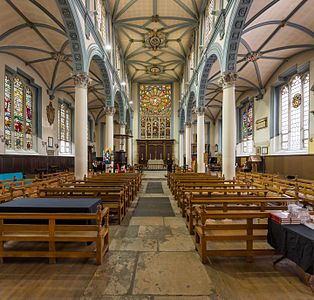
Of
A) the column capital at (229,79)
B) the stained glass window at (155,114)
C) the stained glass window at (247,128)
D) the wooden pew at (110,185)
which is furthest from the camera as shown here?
the stained glass window at (155,114)

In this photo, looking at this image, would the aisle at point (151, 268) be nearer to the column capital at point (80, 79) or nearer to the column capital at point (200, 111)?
the column capital at point (80, 79)

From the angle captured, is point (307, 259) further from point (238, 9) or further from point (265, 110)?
point (265, 110)

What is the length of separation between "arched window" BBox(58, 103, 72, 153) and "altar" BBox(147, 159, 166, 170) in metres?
9.99

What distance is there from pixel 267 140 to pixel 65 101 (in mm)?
19593

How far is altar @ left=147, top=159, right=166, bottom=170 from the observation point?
28163 mm

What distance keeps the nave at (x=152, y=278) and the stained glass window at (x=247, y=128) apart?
19964mm

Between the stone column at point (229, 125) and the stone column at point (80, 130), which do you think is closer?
the stone column at point (229, 125)

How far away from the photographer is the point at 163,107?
30.8 meters

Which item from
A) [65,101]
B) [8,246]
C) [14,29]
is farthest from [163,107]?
[8,246]

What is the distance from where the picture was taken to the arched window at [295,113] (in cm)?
1434

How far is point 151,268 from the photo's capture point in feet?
11.1

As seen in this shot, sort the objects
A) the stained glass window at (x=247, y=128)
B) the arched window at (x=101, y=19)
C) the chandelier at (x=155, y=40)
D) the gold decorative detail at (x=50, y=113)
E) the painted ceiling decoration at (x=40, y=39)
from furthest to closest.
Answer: the stained glass window at (x=247, y=128), the chandelier at (x=155, y=40), the gold decorative detail at (x=50, y=113), the arched window at (x=101, y=19), the painted ceiling decoration at (x=40, y=39)

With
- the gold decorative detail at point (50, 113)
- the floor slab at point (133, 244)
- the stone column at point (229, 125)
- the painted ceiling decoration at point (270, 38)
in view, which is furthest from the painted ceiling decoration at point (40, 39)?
the painted ceiling decoration at point (270, 38)

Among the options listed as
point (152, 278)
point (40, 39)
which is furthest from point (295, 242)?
point (40, 39)
